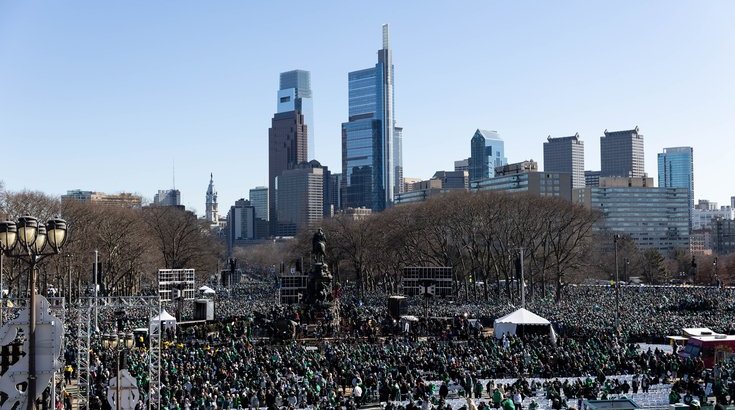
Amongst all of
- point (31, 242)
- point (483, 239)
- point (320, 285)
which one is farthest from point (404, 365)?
point (483, 239)

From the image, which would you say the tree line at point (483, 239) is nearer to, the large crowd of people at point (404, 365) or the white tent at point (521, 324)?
the large crowd of people at point (404, 365)

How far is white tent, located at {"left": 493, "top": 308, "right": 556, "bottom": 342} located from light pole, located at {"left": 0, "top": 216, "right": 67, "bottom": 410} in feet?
117

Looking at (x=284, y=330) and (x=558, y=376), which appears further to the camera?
(x=284, y=330)

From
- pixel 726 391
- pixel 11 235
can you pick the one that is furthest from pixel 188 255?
pixel 11 235

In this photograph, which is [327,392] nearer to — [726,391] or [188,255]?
[726,391]

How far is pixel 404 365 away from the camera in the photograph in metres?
36.5

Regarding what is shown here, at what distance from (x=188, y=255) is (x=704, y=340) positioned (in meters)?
79.2

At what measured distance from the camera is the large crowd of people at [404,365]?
30578 millimetres

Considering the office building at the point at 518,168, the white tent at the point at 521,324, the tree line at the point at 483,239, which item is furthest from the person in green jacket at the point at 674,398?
the office building at the point at 518,168

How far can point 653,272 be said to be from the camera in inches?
5022

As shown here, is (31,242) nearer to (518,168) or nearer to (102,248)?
(102,248)

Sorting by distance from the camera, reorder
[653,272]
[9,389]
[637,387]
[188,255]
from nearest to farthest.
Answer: [9,389]
[637,387]
[188,255]
[653,272]

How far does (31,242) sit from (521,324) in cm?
3694

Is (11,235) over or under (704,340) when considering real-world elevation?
over
